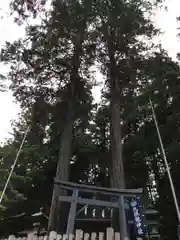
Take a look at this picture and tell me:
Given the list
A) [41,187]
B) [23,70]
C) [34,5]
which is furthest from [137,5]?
[41,187]

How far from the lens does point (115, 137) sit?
9.08 meters

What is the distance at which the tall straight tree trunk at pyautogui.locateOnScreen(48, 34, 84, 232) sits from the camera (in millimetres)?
7844

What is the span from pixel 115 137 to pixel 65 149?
157 cm

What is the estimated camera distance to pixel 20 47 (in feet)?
32.3

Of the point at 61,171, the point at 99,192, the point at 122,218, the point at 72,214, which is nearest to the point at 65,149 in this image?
the point at 61,171

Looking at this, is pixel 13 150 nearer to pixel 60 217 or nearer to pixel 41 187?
pixel 41 187

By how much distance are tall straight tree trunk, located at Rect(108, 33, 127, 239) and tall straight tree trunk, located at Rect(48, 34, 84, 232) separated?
1143 millimetres

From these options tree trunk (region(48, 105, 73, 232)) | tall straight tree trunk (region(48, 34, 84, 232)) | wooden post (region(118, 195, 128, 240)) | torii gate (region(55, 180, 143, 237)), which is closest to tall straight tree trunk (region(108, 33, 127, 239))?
wooden post (region(118, 195, 128, 240))

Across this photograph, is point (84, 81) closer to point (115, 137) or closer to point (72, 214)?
point (115, 137)

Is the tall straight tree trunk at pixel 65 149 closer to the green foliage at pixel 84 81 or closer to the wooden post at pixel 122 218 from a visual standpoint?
the green foliage at pixel 84 81

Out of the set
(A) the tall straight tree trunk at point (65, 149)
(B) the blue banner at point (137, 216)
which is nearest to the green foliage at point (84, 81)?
(A) the tall straight tree trunk at point (65, 149)

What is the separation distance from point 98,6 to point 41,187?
24.9 ft

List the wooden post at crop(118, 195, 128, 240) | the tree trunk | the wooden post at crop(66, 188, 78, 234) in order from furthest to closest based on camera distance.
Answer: the tree trunk → the wooden post at crop(118, 195, 128, 240) → the wooden post at crop(66, 188, 78, 234)

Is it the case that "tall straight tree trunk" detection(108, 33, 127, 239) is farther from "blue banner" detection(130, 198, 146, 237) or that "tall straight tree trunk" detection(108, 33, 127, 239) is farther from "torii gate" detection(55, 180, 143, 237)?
"blue banner" detection(130, 198, 146, 237)
